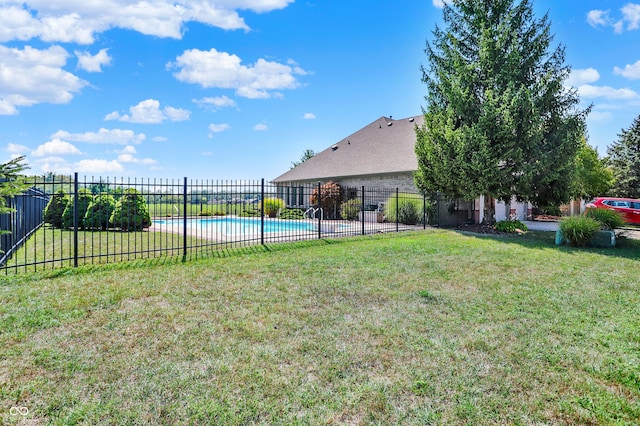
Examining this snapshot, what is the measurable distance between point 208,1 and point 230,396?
347 inches

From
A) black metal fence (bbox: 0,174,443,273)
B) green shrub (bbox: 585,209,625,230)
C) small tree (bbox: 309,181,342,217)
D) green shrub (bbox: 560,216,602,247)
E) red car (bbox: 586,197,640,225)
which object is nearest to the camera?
black metal fence (bbox: 0,174,443,273)

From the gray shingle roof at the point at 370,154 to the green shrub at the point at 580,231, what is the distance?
Answer: 7.28 metres

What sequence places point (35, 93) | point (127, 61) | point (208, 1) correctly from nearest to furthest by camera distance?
point (208, 1), point (35, 93), point (127, 61)

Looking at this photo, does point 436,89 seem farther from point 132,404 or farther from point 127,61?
point 132,404

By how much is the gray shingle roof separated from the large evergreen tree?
3.51 metres

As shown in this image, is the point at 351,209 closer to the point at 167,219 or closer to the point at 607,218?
A: the point at 167,219

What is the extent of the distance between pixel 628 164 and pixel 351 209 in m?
23.3

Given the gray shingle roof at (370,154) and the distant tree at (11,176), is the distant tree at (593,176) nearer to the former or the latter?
the gray shingle roof at (370,154)

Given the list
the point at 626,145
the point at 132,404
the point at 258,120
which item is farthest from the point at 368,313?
the point at 626,145

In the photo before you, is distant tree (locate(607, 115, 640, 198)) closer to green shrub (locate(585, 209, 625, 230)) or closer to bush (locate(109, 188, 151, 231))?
green shrub (locate(585, 209, 625, 230))

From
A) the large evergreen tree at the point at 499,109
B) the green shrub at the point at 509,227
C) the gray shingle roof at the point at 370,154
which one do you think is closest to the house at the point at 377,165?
the gray shingle roof at the point at 370,154

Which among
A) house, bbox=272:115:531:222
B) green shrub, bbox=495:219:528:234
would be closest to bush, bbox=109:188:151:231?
house, bbox=272:115:531:222

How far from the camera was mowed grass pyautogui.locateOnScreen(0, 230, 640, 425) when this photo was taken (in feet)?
7.61

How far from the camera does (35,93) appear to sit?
1066cm
